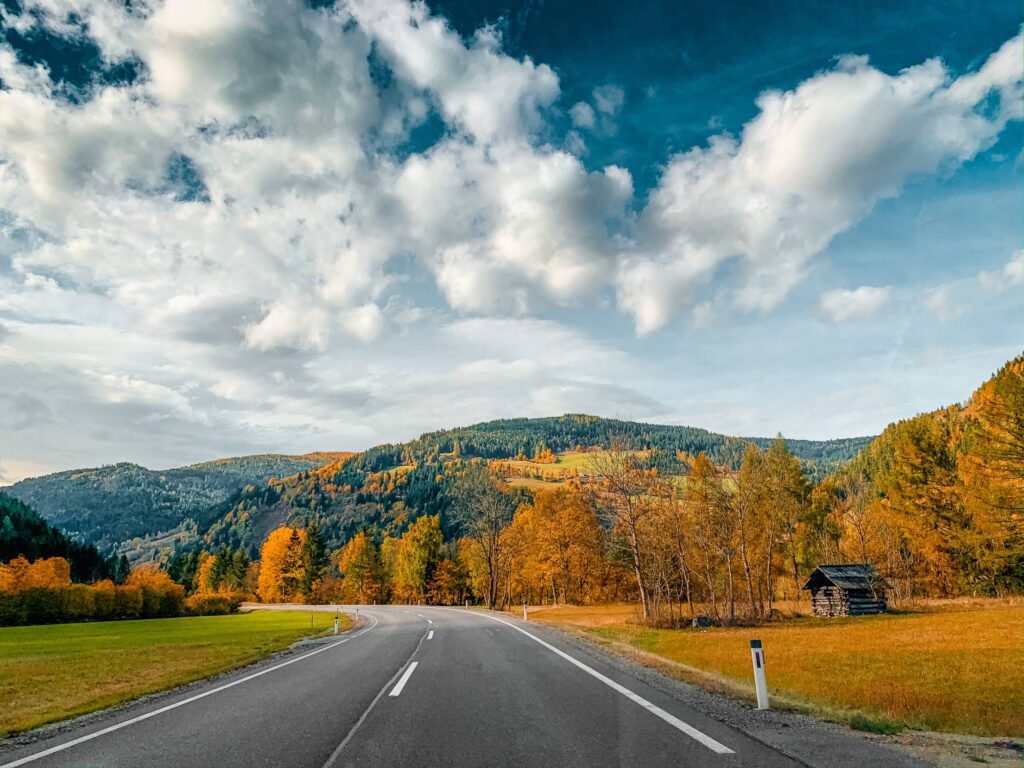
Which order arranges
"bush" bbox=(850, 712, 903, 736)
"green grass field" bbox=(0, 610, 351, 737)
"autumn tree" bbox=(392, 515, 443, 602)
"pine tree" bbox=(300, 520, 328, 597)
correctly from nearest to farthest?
"bush" bbox=(850, 712, 903, 736)
"green grass field" bbox=(0, 610, 351, 737)
"autumn tree" bbox=(392, 515, 443, 602)
"pine tree" bbox=(300, 520, 328, 597)

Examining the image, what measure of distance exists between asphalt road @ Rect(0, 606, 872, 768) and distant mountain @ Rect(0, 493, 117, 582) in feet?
313

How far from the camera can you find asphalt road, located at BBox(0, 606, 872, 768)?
226 inches

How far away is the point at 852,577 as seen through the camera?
42.9 m

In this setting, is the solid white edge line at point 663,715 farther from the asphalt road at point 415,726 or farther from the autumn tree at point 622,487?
the autumn tree at point 622,487

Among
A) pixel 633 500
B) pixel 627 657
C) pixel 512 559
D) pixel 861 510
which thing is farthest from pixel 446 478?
pixel 627 657

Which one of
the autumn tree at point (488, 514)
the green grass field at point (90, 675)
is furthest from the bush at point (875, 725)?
the autumn tree at point (488, 514)

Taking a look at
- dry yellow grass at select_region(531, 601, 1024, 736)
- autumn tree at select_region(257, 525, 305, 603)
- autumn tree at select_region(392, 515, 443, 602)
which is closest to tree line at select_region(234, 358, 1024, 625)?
autumn tree at select_region(392, 515, 443, 602)

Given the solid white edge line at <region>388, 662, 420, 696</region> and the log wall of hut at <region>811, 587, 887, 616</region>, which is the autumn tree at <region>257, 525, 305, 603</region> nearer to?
the log wall of hut at <region>811, 587, 887, 616</region>

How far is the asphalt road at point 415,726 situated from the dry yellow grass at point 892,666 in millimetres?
3034

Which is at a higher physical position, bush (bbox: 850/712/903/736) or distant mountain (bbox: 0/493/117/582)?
distant mountain (bbox: 0/493/117/582)

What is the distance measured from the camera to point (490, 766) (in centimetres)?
541

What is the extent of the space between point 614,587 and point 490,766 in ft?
199

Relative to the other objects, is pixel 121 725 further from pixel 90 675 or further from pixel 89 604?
pixel 89 604

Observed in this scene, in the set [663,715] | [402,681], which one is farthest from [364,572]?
[663,715]
